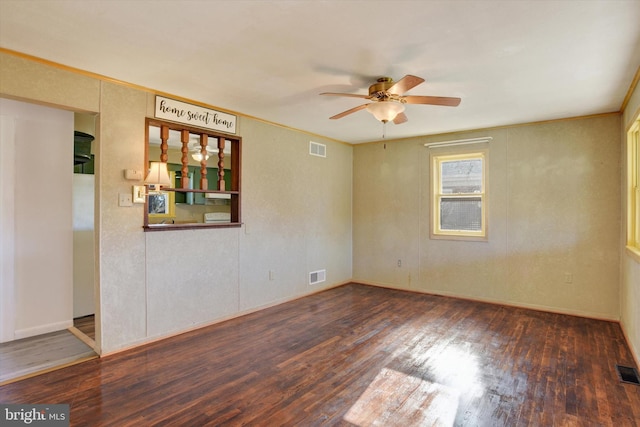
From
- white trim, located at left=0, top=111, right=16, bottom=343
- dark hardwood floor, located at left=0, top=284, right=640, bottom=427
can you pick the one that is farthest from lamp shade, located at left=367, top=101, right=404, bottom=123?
white trim, located at left=0, top=111, right=16, bottom=343

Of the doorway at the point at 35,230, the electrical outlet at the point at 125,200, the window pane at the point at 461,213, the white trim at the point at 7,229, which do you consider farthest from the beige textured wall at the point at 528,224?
the white trim at the point at 7,229

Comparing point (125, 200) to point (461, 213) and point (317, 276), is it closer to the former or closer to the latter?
point (317, 276)

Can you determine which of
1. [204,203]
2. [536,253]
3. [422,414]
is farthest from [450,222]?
[204,203]

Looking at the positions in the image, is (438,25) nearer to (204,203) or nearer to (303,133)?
(303,133)

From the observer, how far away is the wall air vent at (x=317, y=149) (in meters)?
5.50

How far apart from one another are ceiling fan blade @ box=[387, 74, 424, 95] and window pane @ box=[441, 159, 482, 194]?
295 centimetres

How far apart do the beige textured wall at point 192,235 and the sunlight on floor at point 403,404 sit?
226cm

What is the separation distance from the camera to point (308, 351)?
3.26 meters

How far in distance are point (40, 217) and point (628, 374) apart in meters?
5.78

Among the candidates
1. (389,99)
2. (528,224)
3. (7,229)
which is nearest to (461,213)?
(528,224)

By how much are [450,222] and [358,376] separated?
136 inches

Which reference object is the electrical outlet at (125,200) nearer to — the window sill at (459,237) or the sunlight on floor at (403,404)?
the sunlight on floor at (403,404)

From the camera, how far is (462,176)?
17.6ft

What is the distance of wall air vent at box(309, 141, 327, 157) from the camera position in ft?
18.0
